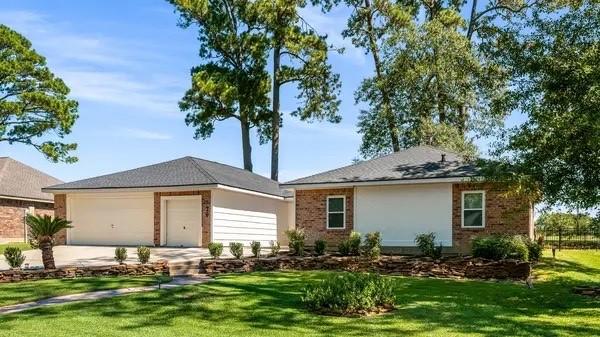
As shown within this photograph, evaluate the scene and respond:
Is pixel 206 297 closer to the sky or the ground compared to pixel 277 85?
closer to the ground

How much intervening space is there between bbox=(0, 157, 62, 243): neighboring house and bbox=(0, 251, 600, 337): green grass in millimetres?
21877

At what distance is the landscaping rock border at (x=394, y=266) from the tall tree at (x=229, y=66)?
20299 millimetres

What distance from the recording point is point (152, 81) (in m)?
22.8

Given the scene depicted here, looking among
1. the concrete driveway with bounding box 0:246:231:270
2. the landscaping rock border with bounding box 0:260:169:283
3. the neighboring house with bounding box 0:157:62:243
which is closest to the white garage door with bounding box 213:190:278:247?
the concrete driveway with bounding box 0:246:231:270

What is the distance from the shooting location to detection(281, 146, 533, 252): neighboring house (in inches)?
758

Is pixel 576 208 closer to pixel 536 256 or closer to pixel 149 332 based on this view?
pixel 536 256

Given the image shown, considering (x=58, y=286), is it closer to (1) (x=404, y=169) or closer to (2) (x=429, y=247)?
(2) (x=429, y=247)

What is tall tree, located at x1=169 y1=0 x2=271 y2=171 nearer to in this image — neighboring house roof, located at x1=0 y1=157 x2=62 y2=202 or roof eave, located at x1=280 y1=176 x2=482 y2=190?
neighboring house roof, located at x1=0 y1=157 x2=62 y2=202

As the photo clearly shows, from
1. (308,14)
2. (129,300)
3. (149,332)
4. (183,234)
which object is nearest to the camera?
(149,332)

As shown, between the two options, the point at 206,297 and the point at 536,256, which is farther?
the point at 536,256

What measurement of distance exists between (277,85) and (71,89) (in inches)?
516

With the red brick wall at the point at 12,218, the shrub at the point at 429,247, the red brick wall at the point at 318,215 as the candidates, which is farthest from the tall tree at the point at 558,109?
the red brick wall at the point at 12,218

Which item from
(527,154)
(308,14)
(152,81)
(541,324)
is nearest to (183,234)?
(152,81)

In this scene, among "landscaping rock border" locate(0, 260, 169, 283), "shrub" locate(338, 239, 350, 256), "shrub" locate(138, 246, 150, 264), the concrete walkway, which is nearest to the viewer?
the concrete walkway
